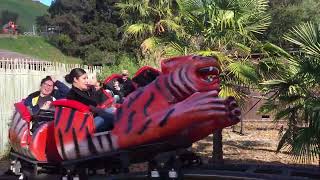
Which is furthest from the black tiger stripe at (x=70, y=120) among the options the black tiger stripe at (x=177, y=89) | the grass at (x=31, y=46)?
the grass at (x=31, y=46)

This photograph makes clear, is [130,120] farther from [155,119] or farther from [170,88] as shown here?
[170,88]

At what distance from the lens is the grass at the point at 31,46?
50562mm

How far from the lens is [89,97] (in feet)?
17.6

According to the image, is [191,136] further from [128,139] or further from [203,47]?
[203,47]

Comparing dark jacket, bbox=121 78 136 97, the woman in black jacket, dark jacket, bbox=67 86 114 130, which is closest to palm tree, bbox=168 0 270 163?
dark jacket, bbox=121 78 136 97

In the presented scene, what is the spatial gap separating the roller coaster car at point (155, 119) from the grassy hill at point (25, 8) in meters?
126

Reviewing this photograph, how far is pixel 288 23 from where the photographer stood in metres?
29.9

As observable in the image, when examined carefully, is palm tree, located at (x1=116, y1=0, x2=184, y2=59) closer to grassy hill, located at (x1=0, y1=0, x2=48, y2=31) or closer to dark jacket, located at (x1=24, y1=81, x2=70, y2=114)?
dark jacket, located at (x1=24, y1=81, x2=70, y2=114)

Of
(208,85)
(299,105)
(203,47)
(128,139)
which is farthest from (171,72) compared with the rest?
(203,47)

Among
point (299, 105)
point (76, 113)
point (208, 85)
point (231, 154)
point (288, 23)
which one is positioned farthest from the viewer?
point (288, 23)

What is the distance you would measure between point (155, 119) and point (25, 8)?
150 m

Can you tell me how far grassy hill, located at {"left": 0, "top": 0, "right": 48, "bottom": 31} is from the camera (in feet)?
445

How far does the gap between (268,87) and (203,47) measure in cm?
175

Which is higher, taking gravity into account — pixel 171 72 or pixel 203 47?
pixel 203 47
